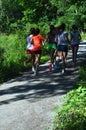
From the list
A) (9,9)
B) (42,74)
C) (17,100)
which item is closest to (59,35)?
(42,74)

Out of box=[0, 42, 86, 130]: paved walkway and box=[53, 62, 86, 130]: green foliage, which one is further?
box=[0, 42, 86, 130]: paved walkway

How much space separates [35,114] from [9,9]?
79.2 m

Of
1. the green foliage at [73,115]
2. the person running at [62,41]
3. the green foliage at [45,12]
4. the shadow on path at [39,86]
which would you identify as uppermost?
the green foliage at [73,115]

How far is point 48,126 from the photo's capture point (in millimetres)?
8016

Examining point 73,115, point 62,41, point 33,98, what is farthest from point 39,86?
point 73,115

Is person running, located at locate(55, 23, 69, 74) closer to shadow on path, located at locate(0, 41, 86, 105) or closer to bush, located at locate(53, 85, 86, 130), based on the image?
shadow on path, located at locate(0, 41, 86, 105)

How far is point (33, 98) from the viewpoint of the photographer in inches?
424

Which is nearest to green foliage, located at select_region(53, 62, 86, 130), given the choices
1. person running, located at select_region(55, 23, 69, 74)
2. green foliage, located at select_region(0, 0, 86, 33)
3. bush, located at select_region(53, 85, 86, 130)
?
bush, located at select_region(53, 85, 86, 130)

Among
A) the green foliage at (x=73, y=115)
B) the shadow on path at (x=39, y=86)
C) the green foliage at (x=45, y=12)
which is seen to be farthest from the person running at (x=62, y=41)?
the green foliage at (x=45, y=12)

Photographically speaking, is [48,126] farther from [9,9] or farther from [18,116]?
[9,9]

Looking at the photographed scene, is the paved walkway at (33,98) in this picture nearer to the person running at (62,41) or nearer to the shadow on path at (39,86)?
the shadow on path at (39,86)

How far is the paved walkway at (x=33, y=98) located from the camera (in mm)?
8422

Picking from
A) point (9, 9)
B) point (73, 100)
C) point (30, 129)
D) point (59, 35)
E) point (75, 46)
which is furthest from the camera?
point (9, 9)

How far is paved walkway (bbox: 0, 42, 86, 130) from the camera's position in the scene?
8422 mm
